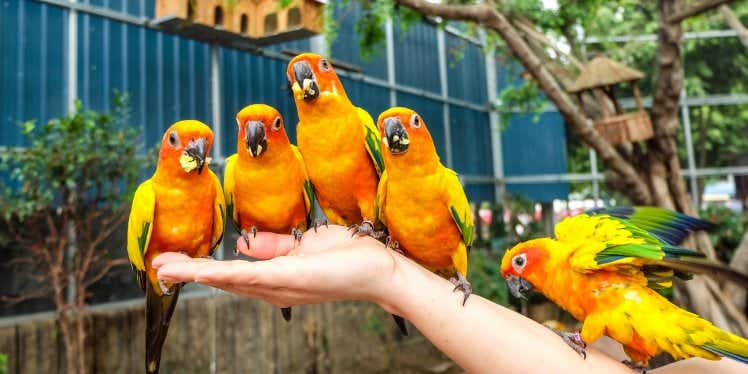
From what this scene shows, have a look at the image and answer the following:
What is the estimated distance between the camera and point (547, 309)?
34.1 ft

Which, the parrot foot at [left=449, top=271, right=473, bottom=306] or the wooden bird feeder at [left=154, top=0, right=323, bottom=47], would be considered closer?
the parrot foot at [left=449, top=271, right=473, bottom=306]

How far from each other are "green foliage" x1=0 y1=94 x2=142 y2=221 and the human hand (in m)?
3.31

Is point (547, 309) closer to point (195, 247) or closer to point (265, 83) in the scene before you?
point (265, 83)

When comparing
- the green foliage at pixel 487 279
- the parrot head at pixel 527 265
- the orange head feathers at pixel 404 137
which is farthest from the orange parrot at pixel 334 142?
the green foliage at pixel 487 279

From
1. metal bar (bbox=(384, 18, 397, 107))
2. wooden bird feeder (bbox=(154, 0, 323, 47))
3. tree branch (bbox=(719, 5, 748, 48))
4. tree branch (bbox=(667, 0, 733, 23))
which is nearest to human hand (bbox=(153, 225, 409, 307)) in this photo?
wooden bird feeder (bbox=(154, 0, 323, 47))

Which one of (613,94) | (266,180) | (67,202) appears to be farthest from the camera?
(613,94)

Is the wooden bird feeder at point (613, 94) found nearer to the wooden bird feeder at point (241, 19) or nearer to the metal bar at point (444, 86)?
the wooden bird feeder at point (241, 19)

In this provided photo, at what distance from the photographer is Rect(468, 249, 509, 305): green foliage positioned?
28.4 ft

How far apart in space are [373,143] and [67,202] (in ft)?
13.1

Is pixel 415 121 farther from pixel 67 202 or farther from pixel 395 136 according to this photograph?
pixel 67 202

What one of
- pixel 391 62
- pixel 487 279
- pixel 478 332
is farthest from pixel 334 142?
pixel 391 62

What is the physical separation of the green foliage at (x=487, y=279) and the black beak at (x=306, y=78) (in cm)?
676

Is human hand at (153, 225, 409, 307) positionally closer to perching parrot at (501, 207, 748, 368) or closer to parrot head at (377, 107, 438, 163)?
parrot head at (377, 107, 438, 163)

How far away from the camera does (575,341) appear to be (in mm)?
1865
